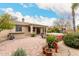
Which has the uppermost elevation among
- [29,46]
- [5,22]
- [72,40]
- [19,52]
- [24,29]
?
[5,22]

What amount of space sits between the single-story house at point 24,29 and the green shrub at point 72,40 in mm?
465

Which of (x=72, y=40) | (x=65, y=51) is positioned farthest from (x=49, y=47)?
(x=72, y=40)

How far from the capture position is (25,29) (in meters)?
3.35

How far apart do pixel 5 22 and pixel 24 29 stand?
0.40m

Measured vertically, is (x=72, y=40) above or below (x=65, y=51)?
above

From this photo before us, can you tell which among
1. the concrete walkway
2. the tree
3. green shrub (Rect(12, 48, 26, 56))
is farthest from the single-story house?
the concrete walkway

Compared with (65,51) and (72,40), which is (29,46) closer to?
(65,51)

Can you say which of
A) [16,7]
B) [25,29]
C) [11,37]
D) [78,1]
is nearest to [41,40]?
[25,29]

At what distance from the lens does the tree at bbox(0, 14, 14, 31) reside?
3.29 metres

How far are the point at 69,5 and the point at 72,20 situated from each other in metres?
0.30

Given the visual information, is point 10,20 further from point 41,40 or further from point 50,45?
point 50,45

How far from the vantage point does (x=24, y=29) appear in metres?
3.36

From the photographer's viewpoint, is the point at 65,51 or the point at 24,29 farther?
the point at 24,29

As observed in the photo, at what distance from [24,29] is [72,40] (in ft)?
3.18
